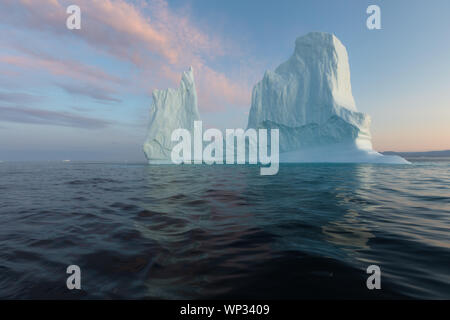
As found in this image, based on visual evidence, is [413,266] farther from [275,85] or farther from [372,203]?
[275,85]

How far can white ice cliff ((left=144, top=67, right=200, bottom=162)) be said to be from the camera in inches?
1678

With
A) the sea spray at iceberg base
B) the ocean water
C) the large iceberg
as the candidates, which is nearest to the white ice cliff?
the sea spray at iceberg base

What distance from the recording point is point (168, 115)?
43750 millimetres

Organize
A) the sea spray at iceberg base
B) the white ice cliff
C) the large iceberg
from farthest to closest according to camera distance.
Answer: the white ice cliff
the sea spray at iceberg base
the large iceberg

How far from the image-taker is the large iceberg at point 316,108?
33.6 meters

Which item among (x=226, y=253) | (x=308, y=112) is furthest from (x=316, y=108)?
(x=226, y=253)

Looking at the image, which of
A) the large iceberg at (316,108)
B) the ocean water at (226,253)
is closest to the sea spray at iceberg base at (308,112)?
the large iceberg at (316,108)

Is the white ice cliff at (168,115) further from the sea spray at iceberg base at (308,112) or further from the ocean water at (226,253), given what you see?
the ocean water at (226,253)

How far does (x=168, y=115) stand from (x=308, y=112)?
28.9 metres

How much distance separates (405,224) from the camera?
3.97 metres

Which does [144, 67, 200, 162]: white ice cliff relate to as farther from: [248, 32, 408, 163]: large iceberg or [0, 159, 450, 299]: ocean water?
[0, 159, 450, 299]: ocean water

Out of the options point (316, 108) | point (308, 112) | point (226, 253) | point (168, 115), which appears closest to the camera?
point (226, 253)

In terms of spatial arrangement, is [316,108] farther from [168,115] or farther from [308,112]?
[168,115]

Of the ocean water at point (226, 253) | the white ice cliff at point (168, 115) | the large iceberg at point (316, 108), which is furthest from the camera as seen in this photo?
the white ice cliff at point (168, 115)
